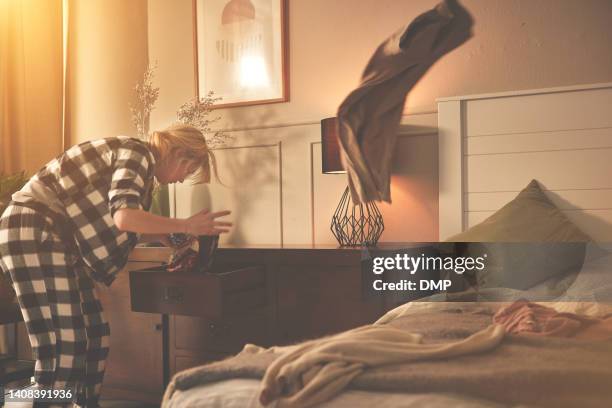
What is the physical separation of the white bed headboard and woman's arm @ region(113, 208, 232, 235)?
0.26 meters

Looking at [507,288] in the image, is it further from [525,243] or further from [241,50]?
[241,50]

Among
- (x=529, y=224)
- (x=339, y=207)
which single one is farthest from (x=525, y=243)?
(x=339, y=207)

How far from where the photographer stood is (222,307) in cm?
78

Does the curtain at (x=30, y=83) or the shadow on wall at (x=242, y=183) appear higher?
the curtain at (x=30, y=83)

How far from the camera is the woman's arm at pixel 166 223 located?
60cm

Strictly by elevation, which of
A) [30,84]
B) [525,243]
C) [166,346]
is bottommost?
[166,346]

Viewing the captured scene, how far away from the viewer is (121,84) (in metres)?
0.93

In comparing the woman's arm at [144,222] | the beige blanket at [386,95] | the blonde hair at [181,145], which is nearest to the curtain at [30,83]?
the blonde hair at [181,145]

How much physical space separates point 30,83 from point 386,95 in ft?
3.26

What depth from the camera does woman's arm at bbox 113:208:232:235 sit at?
Result: 603mm

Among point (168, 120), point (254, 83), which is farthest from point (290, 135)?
point (168, 120)

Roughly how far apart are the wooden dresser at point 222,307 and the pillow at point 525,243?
0.15 meters

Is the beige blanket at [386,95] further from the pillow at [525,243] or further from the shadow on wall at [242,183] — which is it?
the shadow on wall at [242,183]

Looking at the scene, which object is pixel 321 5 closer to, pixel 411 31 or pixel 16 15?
pixel 411 31
